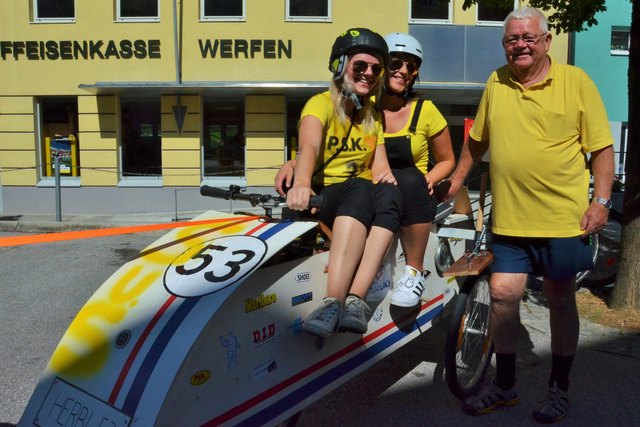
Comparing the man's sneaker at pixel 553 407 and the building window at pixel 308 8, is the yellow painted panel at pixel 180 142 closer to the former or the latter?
the building window at pixel 308 8

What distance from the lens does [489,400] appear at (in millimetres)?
3277

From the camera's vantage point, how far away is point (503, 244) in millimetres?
3193

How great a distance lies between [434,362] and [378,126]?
1.74m

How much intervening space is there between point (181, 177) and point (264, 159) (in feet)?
6.60

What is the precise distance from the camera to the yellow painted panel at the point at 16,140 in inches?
561

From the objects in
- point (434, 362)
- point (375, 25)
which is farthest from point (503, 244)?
point (375, 25)

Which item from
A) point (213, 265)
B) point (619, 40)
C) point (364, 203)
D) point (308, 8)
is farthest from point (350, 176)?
point (619, 40)

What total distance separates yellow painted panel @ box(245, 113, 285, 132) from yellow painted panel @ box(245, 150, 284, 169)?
1.86ft

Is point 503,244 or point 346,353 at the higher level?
point 503,244

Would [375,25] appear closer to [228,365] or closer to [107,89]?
[107,89]

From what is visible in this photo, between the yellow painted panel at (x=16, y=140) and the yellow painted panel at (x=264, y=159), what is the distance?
5.29m

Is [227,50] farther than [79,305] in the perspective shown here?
Yes

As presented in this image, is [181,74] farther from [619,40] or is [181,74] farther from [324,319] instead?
[324,319]

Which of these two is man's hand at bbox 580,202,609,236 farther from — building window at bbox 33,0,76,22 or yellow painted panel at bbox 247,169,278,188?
building window at bbox 33,0,76,22
